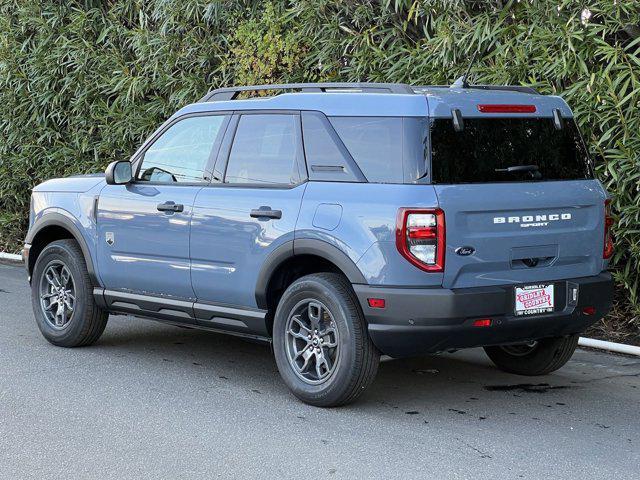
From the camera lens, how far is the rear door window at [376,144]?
610 cm

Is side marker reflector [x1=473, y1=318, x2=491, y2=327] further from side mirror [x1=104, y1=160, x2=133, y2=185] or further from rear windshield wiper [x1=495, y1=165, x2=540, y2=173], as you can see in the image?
side mirror [x1=104, y1=160, x2=133, y2=185]

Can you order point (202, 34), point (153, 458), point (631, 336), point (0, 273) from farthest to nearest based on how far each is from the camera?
point (0, 273) → point (202, 34) → point (631, 336) → point (153, 458)

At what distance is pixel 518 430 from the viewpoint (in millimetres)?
5984

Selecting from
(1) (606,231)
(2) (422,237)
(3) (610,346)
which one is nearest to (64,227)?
(2) (422,237)

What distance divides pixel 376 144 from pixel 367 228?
0.52m

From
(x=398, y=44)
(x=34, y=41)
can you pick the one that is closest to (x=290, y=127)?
(x=398, y=44)

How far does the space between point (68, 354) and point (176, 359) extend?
0.78m

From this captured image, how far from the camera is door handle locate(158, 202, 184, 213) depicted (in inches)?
281

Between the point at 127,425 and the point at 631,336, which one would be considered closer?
the point at 127,425

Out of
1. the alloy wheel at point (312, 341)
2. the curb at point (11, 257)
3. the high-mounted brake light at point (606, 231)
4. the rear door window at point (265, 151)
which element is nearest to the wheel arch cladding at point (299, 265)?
the alloy wheel at point (312, 341)

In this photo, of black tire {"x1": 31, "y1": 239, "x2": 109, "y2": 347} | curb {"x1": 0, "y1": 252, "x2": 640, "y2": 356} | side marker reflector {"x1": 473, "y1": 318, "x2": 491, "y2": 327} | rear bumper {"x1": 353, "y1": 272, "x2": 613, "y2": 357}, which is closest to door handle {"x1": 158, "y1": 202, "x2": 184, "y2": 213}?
black tire {"x1": 31, "y1": 239, "x2": 109, "y2": 347}

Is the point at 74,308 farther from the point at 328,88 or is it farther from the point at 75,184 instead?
the point at 328,88

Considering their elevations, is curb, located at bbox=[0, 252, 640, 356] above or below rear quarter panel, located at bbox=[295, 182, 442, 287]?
below

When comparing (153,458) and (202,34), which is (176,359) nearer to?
(153,458)
